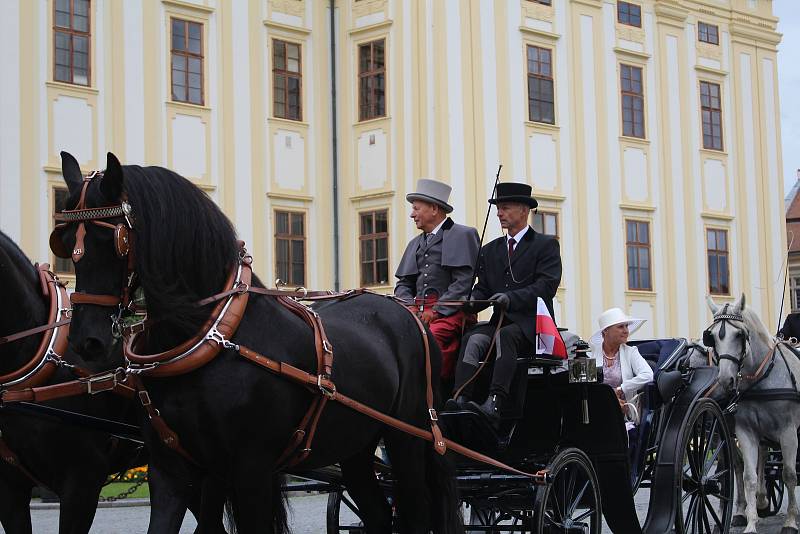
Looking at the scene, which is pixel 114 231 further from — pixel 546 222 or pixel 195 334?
pixel 546 222

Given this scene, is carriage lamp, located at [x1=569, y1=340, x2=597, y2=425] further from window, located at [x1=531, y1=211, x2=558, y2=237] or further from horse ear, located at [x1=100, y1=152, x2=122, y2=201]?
window, located at [x1=531, y1=211, x2=558, y2=237]

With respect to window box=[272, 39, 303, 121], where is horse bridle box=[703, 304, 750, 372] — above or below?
below

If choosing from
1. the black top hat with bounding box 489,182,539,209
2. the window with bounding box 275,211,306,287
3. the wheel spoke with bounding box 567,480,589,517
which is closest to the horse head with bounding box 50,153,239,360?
the black top hat with bounding box 489,182,539,209

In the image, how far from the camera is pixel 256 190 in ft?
77.3

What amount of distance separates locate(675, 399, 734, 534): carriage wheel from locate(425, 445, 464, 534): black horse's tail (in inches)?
83.1

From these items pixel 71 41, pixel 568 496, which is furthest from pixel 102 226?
pixel 71 41

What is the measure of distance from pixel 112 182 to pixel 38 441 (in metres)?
1.80

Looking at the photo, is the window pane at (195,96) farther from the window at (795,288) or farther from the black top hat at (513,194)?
the window at (795,288)

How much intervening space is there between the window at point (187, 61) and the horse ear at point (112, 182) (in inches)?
699

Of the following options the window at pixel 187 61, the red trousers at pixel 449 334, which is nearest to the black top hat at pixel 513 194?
the red trousers at pixel 449 334

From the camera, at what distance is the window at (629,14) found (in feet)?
90.3

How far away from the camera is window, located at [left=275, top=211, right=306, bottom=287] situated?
23.9 metres

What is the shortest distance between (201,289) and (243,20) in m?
18.7

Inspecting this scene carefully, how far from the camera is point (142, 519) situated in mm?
12812
